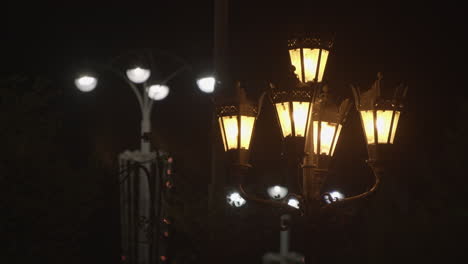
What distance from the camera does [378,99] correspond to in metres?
6.00

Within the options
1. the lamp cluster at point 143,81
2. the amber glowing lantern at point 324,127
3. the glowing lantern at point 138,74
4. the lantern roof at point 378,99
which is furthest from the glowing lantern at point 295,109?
the glowing lantern at point 138,74

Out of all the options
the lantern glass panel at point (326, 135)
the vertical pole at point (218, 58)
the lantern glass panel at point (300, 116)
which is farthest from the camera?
the vertical pole at point (218, 58)

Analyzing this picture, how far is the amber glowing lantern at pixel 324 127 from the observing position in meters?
6.09

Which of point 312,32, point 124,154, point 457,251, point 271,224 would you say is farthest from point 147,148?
point 312,32

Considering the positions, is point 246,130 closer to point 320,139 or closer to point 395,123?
point 320,139

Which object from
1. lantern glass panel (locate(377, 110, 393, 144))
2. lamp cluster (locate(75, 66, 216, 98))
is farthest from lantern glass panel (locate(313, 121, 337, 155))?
lamp cluster (locate(75, 66, 216, 98))

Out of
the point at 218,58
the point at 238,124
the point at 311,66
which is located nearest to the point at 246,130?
the point at 238,124

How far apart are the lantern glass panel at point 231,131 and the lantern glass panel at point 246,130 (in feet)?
0.20

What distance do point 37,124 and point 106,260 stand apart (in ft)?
8.48

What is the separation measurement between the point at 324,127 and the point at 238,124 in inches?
33.8

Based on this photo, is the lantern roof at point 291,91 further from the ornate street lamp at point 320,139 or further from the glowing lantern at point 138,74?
the glowing lantern at point 138,74

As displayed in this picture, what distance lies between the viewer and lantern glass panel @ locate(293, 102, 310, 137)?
5.52 m

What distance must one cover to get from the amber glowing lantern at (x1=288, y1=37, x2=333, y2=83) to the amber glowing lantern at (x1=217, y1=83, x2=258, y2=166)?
58 centimetres

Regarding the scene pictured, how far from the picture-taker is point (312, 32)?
243 inches
